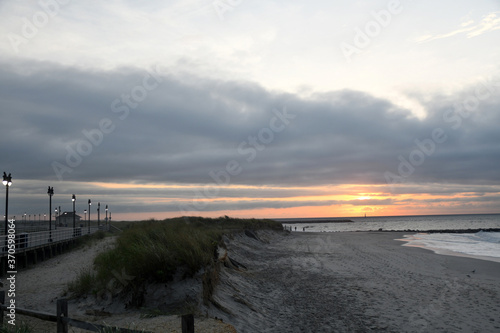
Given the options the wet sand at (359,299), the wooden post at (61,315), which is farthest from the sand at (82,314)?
the wet sand at (359,299)

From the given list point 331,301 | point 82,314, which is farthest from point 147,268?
point 331,301

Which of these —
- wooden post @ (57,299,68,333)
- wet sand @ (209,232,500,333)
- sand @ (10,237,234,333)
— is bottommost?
wet sand @ (209,232,500,333)

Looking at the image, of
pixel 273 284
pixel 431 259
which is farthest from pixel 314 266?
pixel 431 259

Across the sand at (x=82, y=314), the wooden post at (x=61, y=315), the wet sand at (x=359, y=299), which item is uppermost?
the wooden post at (x=61, y=315)

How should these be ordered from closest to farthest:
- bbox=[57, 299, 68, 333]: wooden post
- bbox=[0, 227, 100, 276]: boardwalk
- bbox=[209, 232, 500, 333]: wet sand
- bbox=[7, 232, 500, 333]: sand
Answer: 1. bbox=[57, 299, 68, 333]: wooden post
2. bbox=[7, 232, 500, 333]: sand
3. bbox=[209, 232, 500, 333]: wet sand
4. bbox=[0, 227, 100, 276]: boardwalk

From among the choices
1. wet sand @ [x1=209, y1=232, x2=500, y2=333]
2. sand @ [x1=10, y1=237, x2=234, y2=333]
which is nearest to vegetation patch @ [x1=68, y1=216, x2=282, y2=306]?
sand @ [x1=10, y1=237, x2=234, y2=333]

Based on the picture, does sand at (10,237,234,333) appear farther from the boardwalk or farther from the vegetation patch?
the boardwalk

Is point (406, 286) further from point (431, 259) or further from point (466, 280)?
point (431, 259)

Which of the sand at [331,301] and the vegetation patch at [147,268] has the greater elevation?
the vegetation patch at [147,268]

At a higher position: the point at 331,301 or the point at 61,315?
the point at 61,315

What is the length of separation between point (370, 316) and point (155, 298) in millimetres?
6121

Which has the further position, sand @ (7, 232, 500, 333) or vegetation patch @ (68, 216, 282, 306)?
vegetation patch @ (68, 216, 282, 306)

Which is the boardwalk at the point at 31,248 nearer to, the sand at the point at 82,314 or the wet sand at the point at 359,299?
the sand at the point at 82,314

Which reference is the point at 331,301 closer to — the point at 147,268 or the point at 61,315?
the point at 147,268
